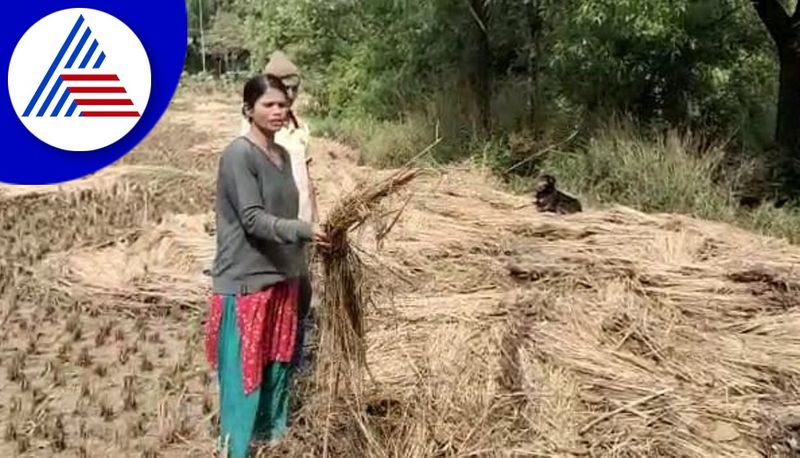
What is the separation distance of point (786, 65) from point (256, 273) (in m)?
6.66

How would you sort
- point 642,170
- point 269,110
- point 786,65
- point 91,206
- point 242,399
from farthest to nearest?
point 786,65
point 91,206
point 642,170
point 242,399
point 269,110

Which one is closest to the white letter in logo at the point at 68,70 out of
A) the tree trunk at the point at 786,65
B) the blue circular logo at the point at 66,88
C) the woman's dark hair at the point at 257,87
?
the blue circular logo at the point at 66,88

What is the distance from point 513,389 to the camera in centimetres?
362

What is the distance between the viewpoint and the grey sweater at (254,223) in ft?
10.1

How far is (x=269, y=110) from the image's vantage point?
3.12 m

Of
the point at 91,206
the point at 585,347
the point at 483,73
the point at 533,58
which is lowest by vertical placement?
the point at 91,206

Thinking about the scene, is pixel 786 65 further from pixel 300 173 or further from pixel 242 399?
pixel 242 399

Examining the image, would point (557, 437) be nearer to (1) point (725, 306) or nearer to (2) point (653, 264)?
(1) point (725, 306)

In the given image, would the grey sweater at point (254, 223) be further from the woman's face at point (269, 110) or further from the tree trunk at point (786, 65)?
the tree trunk at point (786, 65)

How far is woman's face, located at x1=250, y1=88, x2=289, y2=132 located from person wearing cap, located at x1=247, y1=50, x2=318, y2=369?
23 cm

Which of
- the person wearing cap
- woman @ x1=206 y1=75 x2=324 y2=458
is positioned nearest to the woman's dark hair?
woman @ x1=206 y1=75 x2=324 y2=458

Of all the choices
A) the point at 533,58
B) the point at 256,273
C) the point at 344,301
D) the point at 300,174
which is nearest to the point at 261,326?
the point at 256,273

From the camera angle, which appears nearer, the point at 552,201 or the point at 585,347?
the point at 585,347

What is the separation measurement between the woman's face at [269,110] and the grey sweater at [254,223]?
0.07 meters
